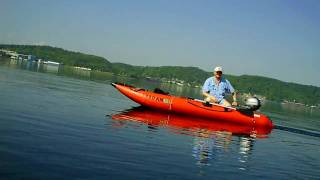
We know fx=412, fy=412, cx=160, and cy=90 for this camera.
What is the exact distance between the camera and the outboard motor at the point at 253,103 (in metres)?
22.5

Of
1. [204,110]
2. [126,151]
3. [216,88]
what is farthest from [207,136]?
[204,110]

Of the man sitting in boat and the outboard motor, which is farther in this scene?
the outboard motor

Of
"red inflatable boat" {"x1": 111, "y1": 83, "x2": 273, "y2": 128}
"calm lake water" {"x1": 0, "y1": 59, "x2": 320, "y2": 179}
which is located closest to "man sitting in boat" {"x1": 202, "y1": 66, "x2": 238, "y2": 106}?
"red inflatable boat" {"x1": 111, "y1": 83, "x2": 273, "y2": 128}

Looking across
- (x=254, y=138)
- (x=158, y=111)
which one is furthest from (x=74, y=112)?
(x=254, y=138)

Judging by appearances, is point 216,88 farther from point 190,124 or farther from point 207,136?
point 207,136

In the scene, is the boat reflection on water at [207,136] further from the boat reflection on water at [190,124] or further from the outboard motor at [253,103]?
the outboard motor at [253,103]

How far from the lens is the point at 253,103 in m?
22.5

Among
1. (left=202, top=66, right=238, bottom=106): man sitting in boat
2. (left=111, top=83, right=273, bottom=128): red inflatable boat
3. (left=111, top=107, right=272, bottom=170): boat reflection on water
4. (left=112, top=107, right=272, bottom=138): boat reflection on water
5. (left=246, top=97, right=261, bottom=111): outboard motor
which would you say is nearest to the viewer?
(left=111, top=107, right=272, bottom=170): boat reflection on water

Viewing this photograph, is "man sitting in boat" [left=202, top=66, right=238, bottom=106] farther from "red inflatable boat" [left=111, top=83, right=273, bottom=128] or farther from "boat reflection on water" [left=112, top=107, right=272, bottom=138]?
"boat reflection on water" [left=112, top=107, right=272, bottom=138]

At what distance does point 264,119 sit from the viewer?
75.7 ft

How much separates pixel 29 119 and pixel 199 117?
431 inches

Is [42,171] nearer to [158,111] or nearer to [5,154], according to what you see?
[5,154]

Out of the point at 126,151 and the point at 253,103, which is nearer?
the point at 126,151

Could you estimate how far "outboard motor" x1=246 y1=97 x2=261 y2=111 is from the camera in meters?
22.5
